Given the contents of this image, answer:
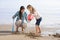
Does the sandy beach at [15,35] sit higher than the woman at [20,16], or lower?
lower

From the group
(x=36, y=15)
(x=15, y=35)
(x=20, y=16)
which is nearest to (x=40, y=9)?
(x=36, y=15)

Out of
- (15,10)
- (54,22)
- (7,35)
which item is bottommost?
(7,35)

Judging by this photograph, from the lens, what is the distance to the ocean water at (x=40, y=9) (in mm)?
2154

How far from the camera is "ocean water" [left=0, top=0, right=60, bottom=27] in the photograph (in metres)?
2.15

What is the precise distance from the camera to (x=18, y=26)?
7.09 ft

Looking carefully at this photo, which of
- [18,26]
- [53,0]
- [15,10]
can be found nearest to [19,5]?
[15,10]

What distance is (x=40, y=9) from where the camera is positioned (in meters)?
2.17

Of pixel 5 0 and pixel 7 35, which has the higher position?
pixel 5 0

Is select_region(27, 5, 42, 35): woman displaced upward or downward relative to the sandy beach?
upward

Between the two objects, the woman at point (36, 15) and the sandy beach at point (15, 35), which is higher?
the woman at point (36, 15)

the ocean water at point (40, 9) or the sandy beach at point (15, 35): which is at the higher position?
the ocean water at point (40, 9)

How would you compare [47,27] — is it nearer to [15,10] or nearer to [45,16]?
[45,16]

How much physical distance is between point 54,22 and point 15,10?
0.44 meters

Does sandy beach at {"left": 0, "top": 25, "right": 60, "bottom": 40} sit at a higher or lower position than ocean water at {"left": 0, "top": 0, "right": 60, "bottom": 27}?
lower
